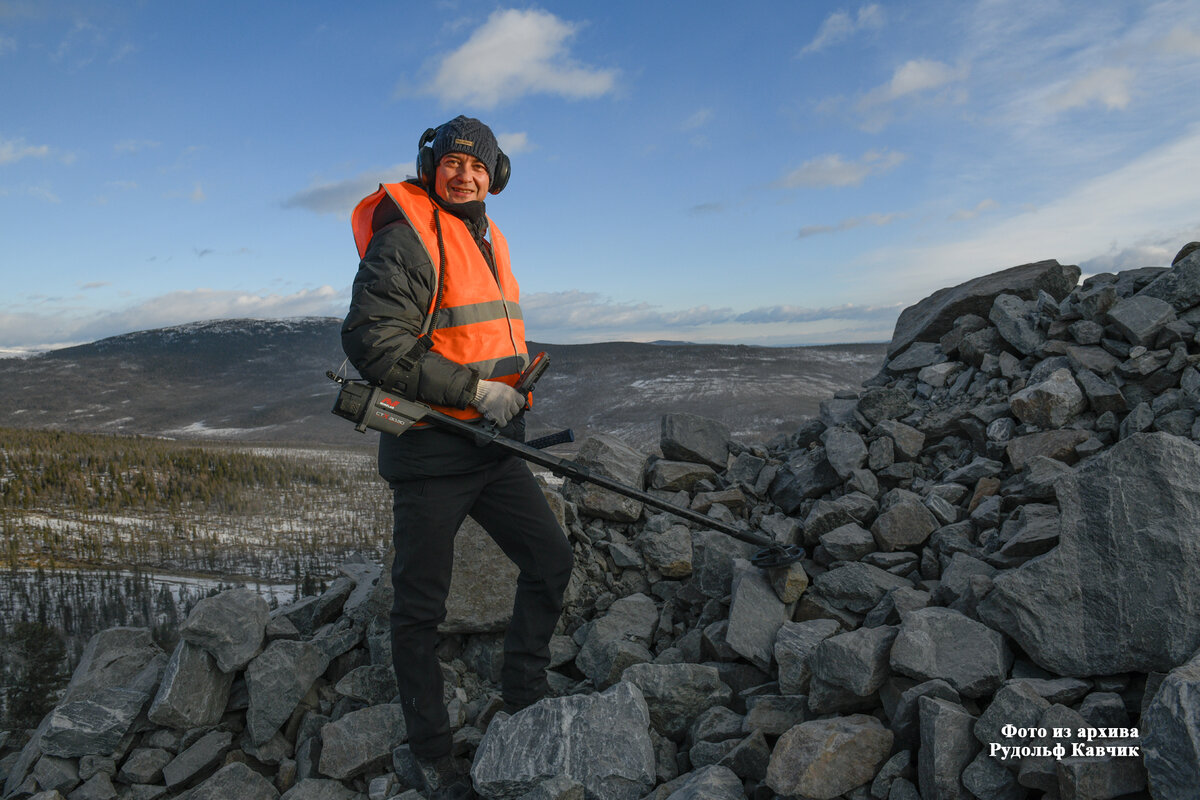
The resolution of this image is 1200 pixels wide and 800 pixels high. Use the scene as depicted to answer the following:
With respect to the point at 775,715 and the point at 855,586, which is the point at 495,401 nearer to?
the point at 775,715

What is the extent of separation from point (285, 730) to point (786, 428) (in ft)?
40.1

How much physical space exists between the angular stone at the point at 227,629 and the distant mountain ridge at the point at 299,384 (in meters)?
10.6

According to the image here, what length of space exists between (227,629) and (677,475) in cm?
365

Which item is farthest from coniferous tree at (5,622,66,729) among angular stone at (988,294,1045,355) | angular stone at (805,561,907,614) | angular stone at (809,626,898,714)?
angular stone at (988,294,1045,355)

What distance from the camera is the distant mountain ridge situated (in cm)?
1928

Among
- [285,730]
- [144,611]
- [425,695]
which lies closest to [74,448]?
[144,611]

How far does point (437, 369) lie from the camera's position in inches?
133

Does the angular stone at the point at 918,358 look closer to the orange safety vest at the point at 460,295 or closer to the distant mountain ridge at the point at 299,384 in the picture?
the orange safety vest at the point at 460,295

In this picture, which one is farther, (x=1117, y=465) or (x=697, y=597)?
(x=697, y=597)

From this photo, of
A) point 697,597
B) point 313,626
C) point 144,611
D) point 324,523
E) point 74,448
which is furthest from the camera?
point 74,448

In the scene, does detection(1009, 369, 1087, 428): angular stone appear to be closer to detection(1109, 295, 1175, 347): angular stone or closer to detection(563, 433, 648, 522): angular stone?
detection(1109, 295, 1175, 347): angular stone

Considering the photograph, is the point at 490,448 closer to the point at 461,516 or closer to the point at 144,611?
the point at 461,516

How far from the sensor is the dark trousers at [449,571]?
346 centimetres

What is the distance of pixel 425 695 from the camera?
11.7 feet
